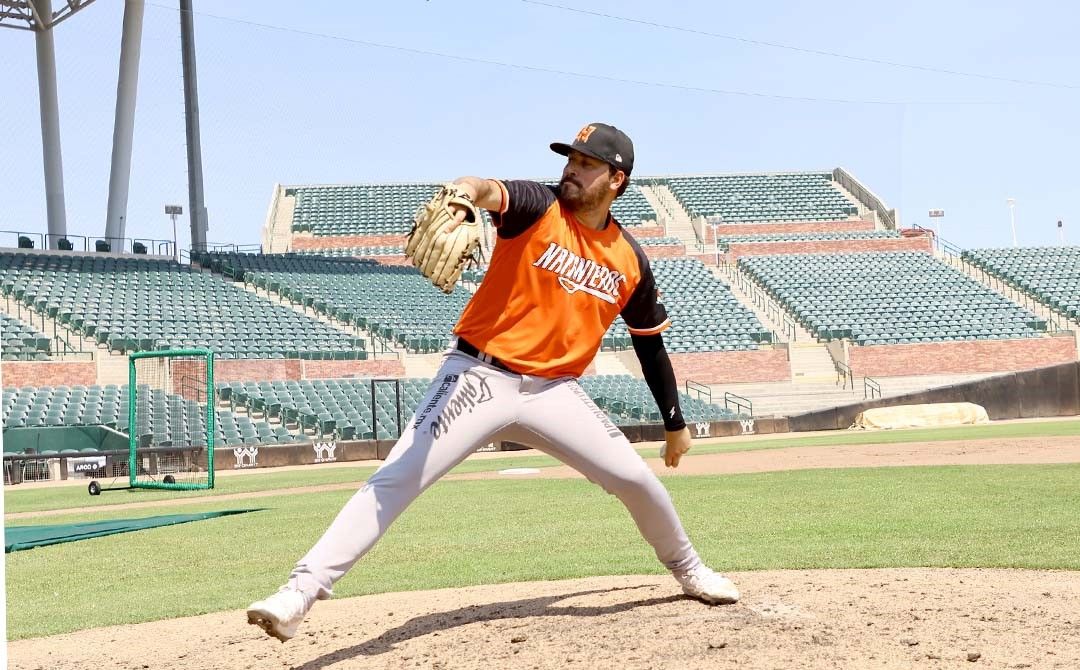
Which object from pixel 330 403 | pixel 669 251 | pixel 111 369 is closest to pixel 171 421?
pixel 111 369

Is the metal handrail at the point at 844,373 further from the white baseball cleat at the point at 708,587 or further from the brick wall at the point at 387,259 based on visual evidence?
the white baseball cleat at the point at 708,587

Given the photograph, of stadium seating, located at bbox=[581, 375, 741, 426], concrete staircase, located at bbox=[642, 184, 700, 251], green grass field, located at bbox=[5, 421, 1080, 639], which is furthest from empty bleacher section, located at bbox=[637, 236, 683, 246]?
green grass field, located at bbox=[5, 421, 1080, 639]

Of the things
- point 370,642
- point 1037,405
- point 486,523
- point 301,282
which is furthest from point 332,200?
point 370,642

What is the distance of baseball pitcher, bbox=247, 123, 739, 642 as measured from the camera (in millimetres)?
3965

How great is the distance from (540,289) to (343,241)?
43796mm

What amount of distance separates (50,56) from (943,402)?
90.9 feet

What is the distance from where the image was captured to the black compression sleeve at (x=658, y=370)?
191 inches

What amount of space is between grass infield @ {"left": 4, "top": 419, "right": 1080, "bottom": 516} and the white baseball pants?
1188 centimetres

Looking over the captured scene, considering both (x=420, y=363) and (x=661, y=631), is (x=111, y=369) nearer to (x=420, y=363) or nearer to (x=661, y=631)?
(x=420, y=363)

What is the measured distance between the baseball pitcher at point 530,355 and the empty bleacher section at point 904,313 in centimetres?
3152

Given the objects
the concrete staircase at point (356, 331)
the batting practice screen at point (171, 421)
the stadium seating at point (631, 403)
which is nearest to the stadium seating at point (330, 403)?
the batting practice screen at point (171, 421)

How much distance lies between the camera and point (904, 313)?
37094mm

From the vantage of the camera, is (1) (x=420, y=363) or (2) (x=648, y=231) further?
(2) (x=648, y=231)

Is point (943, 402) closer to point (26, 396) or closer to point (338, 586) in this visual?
point (26, 396)
